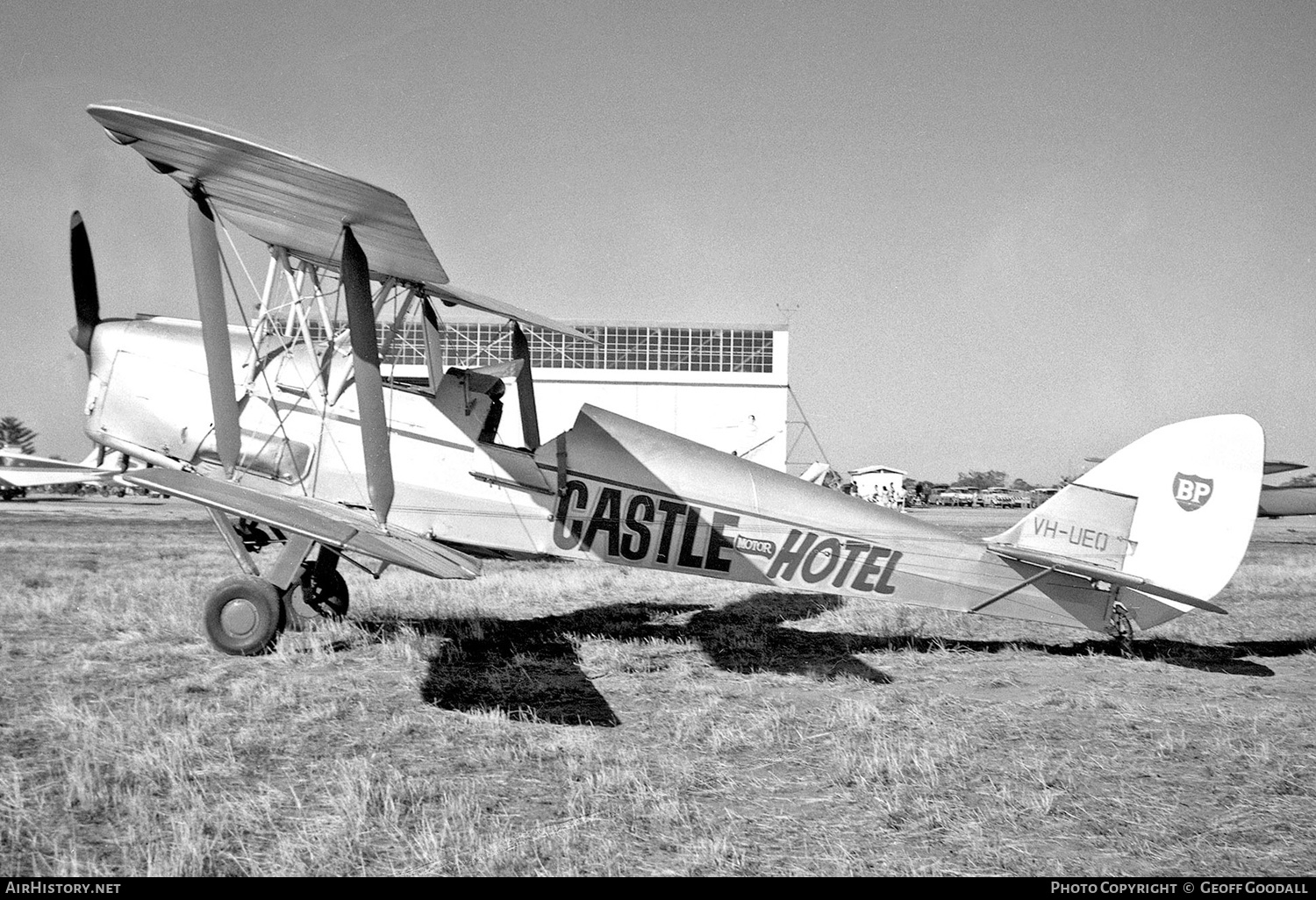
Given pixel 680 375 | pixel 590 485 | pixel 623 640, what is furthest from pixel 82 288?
pixel 680 375

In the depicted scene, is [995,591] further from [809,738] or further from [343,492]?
[343,492]

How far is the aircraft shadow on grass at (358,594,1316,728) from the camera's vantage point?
6.14m

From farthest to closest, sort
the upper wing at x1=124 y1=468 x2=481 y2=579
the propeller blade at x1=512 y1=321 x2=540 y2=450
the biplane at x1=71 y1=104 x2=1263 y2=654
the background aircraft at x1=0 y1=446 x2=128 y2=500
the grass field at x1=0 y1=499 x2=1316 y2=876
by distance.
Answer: the propeller blade at x1=512 y1=321 x2=540 y2=450
the biplane at x1=71 y1=104 x2=1263 y2=654
the background aircraft at x1=0 y1=446 x2=128 y2=500
the upper wing at x1=124 y1=468 x2=481 y2=579
the grass field at x1=0 y1=499 x2=1316 y2=876

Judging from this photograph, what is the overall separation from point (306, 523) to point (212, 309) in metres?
1.73

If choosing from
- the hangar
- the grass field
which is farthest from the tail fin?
the hangar

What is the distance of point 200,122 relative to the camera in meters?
5.63

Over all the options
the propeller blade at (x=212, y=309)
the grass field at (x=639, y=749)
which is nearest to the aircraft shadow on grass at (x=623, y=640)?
the grass field at (x=639, y=749)

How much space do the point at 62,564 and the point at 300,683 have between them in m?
10.9

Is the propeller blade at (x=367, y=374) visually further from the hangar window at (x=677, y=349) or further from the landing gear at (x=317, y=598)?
the hangar window at (x=677, y=349)

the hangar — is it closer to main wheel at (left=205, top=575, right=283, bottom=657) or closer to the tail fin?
the tail fin

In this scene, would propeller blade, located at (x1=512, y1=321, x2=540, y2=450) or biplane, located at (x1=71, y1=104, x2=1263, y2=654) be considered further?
propeller blade, located at (x1=512, y1=321, x2=540, y2=450)

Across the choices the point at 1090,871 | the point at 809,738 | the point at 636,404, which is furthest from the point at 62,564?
the point at 636,404

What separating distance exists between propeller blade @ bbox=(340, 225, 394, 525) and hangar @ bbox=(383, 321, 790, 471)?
28396 mm

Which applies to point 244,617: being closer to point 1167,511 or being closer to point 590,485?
point 590,485
